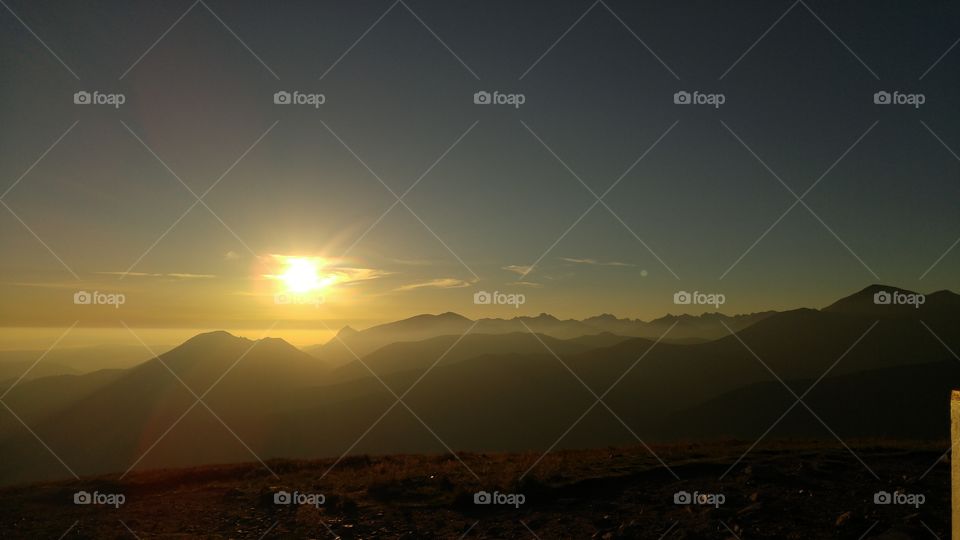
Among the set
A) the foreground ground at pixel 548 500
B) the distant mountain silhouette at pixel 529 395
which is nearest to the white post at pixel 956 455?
the foreground ground at pixel 548 500

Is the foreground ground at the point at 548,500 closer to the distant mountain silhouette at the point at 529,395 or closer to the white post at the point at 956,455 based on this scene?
the white post at the point at 956,455

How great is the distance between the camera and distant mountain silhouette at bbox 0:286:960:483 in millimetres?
128125

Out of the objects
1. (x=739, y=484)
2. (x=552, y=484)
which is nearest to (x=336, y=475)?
(x=552, y=484)

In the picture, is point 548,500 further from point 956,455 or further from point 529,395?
point 529,395

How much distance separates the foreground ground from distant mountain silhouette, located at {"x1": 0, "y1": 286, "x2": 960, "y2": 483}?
323 ft

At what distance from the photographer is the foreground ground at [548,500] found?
11766 millimetres

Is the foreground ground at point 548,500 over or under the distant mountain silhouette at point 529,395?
under

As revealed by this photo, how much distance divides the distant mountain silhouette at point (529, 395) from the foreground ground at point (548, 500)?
323 feet

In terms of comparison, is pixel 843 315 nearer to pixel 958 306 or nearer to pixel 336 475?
pixel 958 306

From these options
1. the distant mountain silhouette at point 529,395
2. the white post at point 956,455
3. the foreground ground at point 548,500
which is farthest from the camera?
the distant mountain silhouette at point 529,395

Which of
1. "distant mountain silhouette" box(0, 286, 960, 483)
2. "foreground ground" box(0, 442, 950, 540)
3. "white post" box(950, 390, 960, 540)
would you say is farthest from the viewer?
"distant mountain silhouette" box(0, 286, 960, 483)

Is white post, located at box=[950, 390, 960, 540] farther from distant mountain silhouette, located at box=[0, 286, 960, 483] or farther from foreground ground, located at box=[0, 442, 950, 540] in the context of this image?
distant mountain silhouette, located at box=[0, 286, 960, 483]

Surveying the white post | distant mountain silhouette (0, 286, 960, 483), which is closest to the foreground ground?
the white post

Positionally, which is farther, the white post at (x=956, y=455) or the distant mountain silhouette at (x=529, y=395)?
the distant mountain silhouette at (x=529, y=395)
